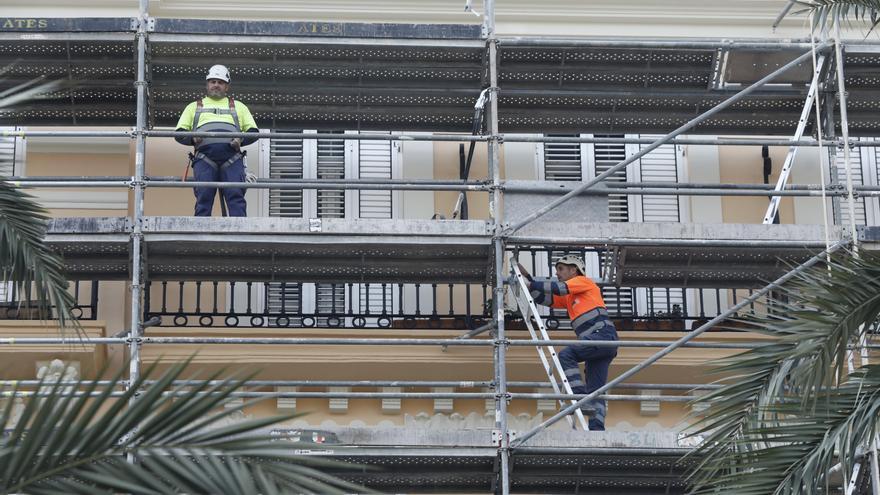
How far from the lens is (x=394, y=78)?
1683cm

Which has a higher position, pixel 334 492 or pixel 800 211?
pixel 800 211

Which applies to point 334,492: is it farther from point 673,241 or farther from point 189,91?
point 189,91

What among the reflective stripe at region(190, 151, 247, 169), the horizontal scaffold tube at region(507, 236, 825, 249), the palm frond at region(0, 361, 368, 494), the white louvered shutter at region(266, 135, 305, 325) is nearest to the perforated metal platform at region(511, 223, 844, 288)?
the horizontal scaffold tube at region(507, 236, 825, 249)

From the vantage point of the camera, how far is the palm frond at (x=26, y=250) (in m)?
11.7

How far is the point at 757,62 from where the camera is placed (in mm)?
16797

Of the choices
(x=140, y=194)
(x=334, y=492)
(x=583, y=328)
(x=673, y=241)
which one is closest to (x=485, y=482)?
A: (x=583, y=328)

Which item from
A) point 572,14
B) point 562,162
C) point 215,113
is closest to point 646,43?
point 572,14

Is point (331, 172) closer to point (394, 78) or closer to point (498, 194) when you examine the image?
point (394, 78)

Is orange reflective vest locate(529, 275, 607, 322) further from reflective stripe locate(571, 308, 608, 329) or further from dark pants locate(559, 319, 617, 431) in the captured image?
dark pants locate(559, 319, 617, 431)

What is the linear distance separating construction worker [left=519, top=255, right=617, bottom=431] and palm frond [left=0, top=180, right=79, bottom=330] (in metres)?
4.80

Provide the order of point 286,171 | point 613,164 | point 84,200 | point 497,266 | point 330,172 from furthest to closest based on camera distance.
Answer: point 613,164, point 330,172, point 286,171, point 84,200, point 497,266

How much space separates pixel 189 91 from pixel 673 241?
4556mm

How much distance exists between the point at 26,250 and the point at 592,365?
565cm

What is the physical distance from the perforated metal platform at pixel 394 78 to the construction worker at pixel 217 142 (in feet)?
1.29
